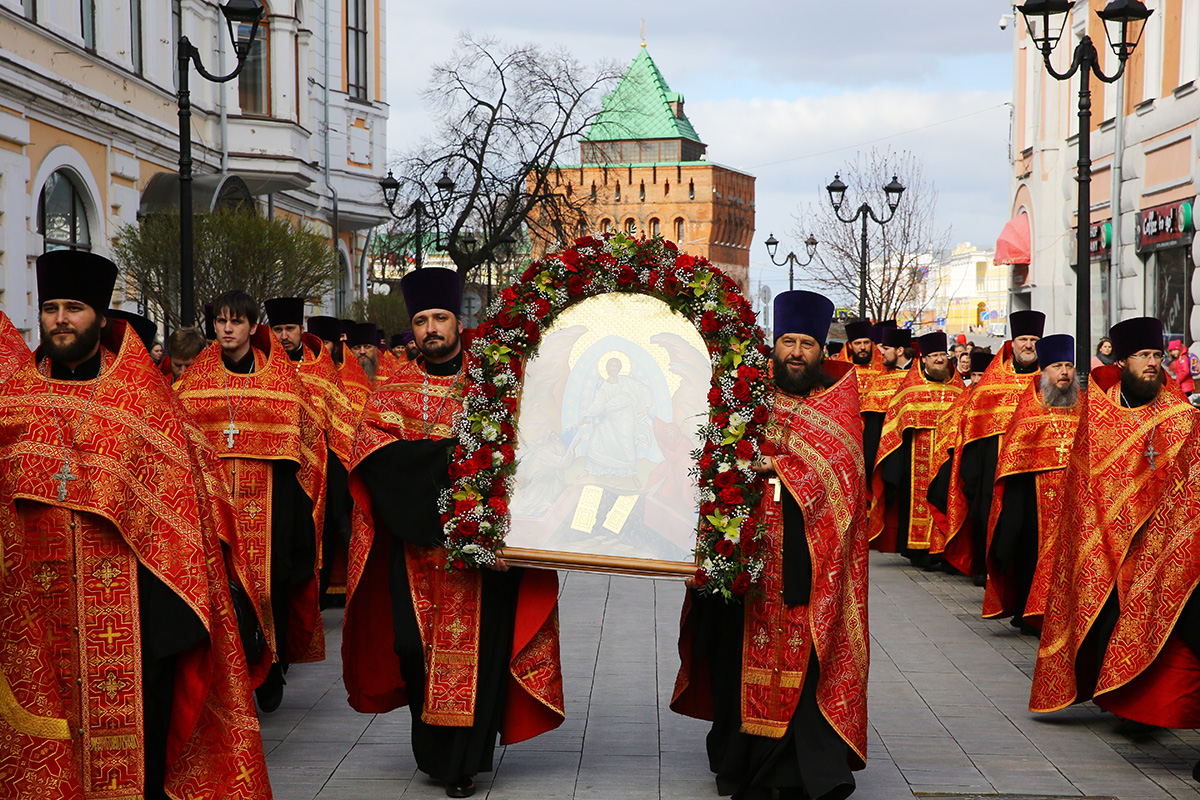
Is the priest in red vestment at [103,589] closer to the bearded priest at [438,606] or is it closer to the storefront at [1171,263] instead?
the bearded priest at [438,606]

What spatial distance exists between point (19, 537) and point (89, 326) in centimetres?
80

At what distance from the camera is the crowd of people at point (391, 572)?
5.14 metres

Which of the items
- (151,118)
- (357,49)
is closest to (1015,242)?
(357,49)

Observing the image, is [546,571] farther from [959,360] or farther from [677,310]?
[959,360]

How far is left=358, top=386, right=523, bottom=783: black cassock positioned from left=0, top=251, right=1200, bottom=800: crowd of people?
0.04 ft

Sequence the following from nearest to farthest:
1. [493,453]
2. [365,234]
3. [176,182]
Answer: [493,453], [176,182], [365,234]

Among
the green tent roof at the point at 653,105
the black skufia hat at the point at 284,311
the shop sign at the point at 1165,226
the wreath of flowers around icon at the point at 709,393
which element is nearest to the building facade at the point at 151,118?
the black skufia hat at the point at 284,311

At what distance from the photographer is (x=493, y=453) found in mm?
5914

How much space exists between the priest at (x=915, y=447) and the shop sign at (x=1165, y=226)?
8634 mm

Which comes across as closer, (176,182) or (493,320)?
(493,320)

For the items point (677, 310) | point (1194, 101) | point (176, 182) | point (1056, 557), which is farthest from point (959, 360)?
point (176, 182)

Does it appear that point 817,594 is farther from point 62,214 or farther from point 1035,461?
point 62,214

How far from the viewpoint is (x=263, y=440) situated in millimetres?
7984

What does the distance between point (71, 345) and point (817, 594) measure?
122 inches
